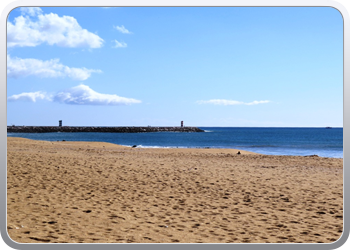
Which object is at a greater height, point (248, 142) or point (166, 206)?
point (166, 206)

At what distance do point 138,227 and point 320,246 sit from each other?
309 centimetres

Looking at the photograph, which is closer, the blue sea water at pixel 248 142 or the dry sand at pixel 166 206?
the dry sand at pixel 166 206

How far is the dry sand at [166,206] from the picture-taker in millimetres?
5320

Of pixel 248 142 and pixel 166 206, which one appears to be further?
pixel 248 142

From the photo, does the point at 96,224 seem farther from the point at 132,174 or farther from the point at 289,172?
the point at 289,172

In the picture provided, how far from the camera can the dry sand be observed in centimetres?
532

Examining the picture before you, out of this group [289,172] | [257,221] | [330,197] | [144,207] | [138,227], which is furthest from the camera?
[289,172]

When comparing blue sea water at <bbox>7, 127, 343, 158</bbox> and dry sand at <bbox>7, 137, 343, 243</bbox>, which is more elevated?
dry sand at <bbox>7, 137, 343, 243</bbox>

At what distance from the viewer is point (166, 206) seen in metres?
7.23

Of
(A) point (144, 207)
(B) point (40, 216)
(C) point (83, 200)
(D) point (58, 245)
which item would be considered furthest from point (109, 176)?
(D) point (58, 245)

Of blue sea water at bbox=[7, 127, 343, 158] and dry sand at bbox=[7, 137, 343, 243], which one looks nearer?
dry sand at bbox=[7, 137, 343, 243]

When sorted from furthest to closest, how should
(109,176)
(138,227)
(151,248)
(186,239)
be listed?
(109,176)
(138,227)
(186,239)
(151,248)

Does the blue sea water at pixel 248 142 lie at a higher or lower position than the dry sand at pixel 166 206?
lower

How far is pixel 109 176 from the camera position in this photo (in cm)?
1060
